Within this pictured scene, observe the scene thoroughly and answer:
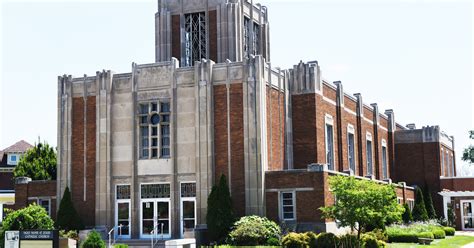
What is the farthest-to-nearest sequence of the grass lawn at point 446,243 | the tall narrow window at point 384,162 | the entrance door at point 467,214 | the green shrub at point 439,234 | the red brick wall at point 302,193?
the tall narrow window at point 384,162
the entrance door at point 467,214
the green shrub at point 439,234
the red brick wall at point 302,193
the grass lawn at point 446,243

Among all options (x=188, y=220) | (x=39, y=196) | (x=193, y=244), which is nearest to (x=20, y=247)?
(x=193, y=244)

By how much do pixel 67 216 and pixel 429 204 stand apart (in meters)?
32.2

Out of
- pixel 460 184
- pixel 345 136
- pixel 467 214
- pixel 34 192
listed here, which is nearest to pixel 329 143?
pixel 345 136

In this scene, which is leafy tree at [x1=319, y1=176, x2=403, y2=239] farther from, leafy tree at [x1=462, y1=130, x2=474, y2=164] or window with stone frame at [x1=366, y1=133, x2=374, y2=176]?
leafy tree at [x1=462, y1=130, x2=474, y2=164]

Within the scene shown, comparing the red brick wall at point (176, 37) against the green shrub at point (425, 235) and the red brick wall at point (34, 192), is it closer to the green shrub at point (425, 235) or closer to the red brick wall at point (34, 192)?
the red brick wall at point (34, 192)

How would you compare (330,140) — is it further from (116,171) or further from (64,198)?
(64,198)

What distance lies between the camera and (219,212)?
121 feet

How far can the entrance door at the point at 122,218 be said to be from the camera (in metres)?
40.7

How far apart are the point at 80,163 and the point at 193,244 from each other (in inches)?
443

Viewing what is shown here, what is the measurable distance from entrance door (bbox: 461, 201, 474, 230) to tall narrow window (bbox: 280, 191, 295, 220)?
2447 cm

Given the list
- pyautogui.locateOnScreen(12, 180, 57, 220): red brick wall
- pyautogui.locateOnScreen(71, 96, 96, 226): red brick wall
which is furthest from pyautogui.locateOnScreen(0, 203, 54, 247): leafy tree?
pyautogui.locateOnScreen(12, 180, 57, 220): red brick wall

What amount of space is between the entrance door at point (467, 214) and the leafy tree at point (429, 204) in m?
2.38

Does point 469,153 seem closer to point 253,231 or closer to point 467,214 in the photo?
point 467,214

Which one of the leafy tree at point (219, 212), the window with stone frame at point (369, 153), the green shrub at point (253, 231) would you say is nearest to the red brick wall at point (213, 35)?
the leafy tree at point (219, 212)
